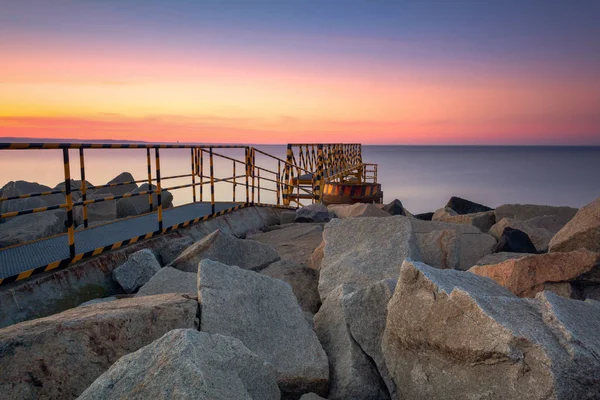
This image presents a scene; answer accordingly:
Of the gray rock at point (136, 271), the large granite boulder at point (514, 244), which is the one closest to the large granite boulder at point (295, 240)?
the gray rock at point (136, 271)

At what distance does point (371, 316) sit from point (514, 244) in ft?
13.6

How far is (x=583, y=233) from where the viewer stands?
4996mm

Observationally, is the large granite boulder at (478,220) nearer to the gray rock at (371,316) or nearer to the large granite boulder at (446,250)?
the large granite boulder at (446,250)

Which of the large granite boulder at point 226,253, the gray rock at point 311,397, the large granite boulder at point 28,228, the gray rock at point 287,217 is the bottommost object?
the gray rock at point 287,217

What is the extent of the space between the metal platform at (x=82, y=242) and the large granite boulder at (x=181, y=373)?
2921mm

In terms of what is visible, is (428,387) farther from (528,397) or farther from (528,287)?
(528,287)

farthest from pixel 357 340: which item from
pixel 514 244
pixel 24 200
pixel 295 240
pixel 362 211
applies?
pixel 24 200

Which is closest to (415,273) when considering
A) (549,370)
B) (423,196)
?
(549,370)

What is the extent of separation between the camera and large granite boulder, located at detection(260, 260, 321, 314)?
4727 millimetres

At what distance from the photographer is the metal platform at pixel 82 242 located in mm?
4934

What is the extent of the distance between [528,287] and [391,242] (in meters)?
1.27

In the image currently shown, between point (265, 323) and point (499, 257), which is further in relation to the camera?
point (499, 257)

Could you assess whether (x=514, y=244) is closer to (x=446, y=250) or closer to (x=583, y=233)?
(x=583, y=233)

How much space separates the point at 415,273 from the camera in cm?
291
